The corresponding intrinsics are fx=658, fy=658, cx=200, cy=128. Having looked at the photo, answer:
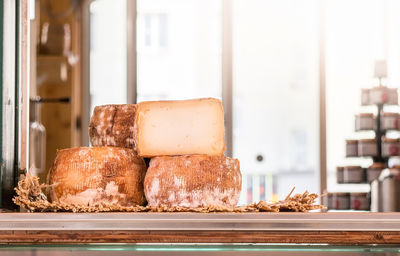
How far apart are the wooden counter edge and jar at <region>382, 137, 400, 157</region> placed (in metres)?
3.63

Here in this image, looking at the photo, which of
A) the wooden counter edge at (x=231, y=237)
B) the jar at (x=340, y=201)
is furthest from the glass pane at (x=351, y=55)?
the wooden counter edge at (x=231, y=237)

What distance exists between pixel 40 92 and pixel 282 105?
221 cm

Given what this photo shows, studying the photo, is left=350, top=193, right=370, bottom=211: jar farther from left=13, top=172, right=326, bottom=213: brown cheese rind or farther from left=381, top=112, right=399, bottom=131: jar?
left=13, top=172, right=326, bottom=213: brown cheese rind

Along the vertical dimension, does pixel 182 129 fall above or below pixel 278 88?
below

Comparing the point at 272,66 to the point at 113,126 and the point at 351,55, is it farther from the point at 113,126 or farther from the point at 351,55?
the point at 113,126

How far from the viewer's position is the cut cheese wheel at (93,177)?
1.54 m

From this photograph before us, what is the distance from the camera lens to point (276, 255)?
1234 millimetres

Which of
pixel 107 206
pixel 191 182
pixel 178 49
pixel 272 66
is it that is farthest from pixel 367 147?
pixel 107 206

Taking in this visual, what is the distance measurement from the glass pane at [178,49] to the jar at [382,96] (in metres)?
1.62

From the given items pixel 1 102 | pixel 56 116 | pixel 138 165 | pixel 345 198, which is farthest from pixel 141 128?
pixel 56 116

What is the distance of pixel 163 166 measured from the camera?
5.02 feet

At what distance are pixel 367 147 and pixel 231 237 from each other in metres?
3.71

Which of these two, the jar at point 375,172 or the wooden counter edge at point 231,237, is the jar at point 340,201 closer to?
the jar at point 375,172

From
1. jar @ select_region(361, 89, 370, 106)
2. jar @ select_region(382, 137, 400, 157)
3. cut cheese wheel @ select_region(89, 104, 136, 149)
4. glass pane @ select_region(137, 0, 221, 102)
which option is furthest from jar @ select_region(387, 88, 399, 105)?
cut cheese wheel @ select_region(89, 104, 136, 149)
